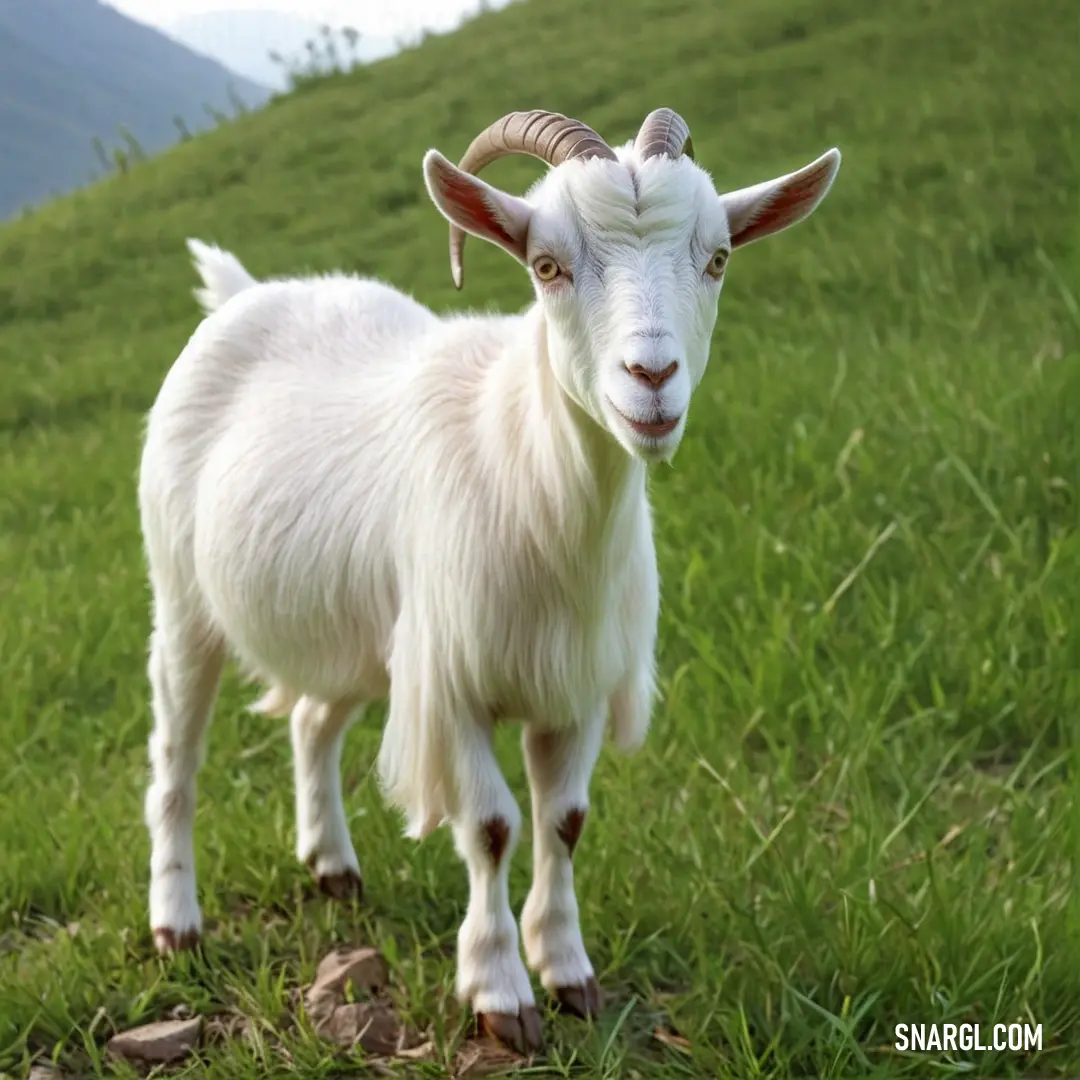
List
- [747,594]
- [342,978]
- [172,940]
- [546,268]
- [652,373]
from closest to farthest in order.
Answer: [652,373]
[546,268]
[342,978]
[172,940]
[747,594]

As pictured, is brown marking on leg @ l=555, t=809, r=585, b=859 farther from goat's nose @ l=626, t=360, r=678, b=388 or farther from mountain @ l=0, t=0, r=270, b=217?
mountain @ l=0, t=0, r=270, b=217

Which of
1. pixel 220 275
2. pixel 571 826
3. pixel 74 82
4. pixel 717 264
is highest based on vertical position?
pixel 74 82

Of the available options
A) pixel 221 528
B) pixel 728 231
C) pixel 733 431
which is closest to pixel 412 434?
pixel 221 528

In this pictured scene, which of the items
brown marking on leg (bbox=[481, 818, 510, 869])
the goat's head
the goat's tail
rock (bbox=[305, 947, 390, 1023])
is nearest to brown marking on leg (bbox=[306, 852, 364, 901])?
rock (bbox=[305, 947, 390, 1023])

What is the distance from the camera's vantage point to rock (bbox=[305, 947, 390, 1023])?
9.12ft

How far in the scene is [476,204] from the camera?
207cm

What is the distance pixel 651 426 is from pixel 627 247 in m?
0.30

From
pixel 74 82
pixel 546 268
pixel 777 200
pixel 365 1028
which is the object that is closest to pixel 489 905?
pixel 365 1028

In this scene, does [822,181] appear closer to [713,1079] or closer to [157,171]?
[713,1079]

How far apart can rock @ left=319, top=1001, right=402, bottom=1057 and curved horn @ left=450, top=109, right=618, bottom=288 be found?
1580 millimetres

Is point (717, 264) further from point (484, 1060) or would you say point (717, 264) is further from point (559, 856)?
point (484, 1060)

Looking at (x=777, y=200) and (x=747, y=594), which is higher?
(x=777, y=200)

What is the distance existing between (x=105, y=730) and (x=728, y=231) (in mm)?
2994

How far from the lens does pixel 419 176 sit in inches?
317
